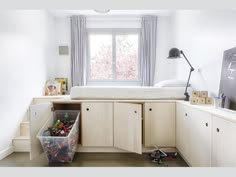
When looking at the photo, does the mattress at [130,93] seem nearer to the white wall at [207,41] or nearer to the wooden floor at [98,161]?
the white wall at [207,41]

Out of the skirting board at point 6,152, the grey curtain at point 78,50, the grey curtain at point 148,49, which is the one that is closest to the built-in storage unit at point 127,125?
the skirting board at point 6,152

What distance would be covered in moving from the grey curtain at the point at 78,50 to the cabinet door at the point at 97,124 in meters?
1.87

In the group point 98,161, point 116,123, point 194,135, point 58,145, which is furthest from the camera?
point 116,123

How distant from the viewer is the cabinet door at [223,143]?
1196mm

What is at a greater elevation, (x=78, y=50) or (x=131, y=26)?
(x=131, y=26)

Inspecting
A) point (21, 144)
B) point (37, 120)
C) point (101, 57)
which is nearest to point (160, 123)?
point (37, 120)

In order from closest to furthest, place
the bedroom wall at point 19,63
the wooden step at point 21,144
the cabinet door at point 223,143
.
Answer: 1. the cabinet door at point 223,143
2. the bedroom wall at point 19,63
3. the wooden step at point 21,144

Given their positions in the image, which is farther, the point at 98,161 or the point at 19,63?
the point at 19,63

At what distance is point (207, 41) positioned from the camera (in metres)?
2.30

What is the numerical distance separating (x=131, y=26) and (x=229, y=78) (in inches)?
117

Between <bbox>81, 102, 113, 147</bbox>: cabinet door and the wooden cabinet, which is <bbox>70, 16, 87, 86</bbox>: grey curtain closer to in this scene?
<bbox>81, 102, 113, 147</bbox>: cabinet door

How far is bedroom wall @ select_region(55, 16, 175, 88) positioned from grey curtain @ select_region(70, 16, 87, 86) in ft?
0.45

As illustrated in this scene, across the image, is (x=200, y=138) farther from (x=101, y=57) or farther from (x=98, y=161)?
(x=101, y=57)

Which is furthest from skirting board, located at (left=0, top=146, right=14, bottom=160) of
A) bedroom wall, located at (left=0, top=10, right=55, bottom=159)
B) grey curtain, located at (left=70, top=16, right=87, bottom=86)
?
grey curtain, located at (left=70, top=16, right=87, bottom=86)
